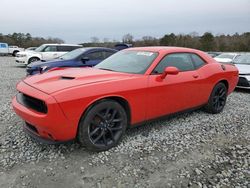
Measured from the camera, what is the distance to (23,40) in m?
49.6

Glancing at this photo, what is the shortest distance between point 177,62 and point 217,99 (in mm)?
1480

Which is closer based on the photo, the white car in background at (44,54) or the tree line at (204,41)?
the white car in background at (44,54)

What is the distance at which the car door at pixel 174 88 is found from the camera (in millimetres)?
3615

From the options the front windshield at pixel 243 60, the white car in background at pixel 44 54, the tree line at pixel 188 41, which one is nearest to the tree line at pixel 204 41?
the tree line at pixel 188 41

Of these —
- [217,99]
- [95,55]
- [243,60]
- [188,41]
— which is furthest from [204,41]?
[217,99]

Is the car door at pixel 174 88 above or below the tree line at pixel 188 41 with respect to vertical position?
below

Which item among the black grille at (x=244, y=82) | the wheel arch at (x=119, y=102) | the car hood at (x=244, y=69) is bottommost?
the black grille at (x=244, y=82)

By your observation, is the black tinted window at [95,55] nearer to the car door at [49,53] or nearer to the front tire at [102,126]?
the front tire at [102,126]

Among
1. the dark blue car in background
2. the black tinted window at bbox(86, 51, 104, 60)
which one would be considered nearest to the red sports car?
the dark blue car in background

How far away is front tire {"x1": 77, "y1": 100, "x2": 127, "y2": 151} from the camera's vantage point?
Result: 117 inches

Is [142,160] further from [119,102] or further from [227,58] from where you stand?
[227,58]

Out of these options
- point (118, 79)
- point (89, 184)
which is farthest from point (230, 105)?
point (89, 184)

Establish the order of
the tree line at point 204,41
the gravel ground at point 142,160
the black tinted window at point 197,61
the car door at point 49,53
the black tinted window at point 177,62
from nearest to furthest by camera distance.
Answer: the gravel ground at point 142,160 → the black tinted window at point 177,62 → the black tinted window at point 197,61 → the car door at point 49,53 → the tree line at point 204,41

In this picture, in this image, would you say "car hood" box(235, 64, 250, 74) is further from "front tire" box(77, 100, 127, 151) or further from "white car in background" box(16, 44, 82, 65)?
"white car in background" box(16, 44, 82, 65)
